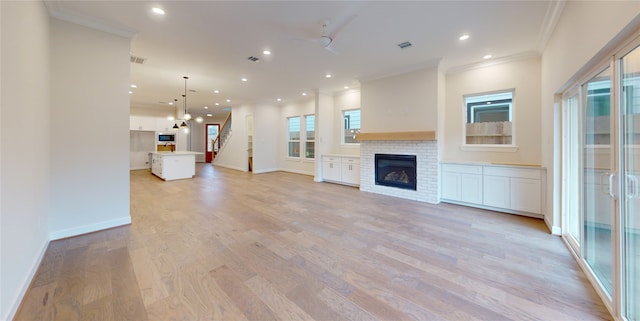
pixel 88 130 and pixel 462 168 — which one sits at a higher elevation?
pixel 88 130

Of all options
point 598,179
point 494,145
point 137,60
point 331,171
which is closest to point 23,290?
Result: point 137,60

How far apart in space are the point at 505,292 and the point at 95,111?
5110 mm

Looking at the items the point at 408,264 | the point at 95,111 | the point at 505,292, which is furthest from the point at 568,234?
the point at 95,111

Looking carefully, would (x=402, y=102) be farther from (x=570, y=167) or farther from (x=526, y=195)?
(x=570, y=167)

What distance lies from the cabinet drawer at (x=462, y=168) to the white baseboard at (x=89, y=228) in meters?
5.73

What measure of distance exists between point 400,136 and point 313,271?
3.81 m

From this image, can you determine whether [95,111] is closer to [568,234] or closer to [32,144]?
[32,144]

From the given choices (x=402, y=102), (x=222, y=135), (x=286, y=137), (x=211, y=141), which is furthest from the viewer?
(x=211, y=141)

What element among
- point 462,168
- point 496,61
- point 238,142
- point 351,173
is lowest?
point 351,173

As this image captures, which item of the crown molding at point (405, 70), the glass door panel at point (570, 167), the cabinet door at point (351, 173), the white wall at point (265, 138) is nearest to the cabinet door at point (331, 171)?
the cabinet door at point (351, 173)

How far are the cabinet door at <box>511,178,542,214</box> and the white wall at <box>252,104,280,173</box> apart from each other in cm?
788

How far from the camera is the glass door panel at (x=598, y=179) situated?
202cm

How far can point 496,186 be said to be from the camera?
4.27m

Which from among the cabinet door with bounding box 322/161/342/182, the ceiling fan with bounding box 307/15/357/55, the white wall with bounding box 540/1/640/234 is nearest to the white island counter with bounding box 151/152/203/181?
the cabinet door with bounding box 322/161/342/182
